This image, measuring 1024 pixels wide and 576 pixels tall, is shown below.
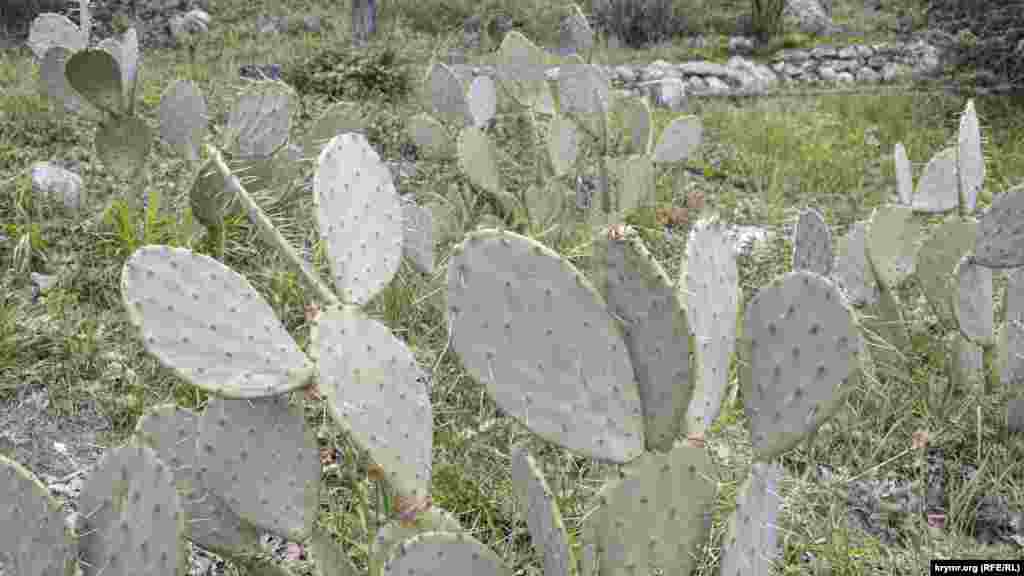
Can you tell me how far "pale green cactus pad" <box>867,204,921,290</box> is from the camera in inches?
79.5

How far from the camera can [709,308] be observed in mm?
1000

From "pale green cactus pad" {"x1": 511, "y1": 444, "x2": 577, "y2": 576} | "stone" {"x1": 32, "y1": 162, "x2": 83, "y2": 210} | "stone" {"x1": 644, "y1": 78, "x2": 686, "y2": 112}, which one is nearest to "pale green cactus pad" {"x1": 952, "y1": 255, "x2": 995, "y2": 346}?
"pale green cactus pad" {"x1": 511, "y1": 444, "x2": 577, "y2": 576}

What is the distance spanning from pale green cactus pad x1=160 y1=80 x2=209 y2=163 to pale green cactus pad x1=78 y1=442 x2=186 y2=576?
1775mm

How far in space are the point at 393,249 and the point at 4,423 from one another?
139 centimetres

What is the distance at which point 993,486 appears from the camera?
175 centimetres

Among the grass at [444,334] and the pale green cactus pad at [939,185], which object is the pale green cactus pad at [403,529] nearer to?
the grass at [444,334]

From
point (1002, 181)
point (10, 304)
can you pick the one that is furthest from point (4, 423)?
point (1002, 181)

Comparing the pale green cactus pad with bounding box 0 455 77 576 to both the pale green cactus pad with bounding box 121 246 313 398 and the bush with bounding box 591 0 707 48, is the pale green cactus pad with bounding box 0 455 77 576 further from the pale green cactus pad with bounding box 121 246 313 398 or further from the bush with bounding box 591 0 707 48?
the bush with bounding box 591 0 707 48

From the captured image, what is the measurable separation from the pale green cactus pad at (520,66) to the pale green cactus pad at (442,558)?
7.32ft

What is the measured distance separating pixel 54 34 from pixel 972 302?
10.1ft

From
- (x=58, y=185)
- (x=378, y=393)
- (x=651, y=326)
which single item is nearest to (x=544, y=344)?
(x=651, y=326)

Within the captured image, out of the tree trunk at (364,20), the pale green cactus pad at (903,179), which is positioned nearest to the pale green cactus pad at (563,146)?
the pale green cactus pad at (903,179)

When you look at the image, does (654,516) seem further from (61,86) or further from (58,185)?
(58,185)

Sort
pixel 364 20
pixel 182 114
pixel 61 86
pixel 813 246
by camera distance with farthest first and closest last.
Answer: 1. pixel 364 20
2. pixel 61 86
3. pixel 182 114
4. pixel 813 246
